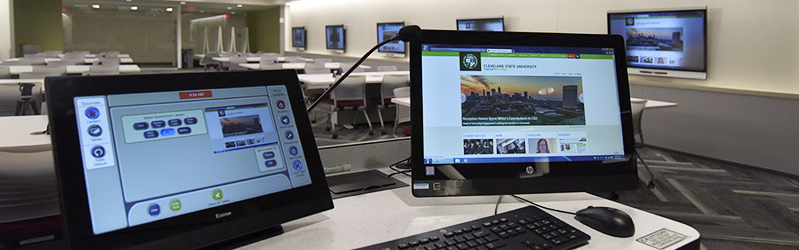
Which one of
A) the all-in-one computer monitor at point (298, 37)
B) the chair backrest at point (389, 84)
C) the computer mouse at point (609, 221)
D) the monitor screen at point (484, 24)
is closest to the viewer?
the computer mouse at point (609, 221)

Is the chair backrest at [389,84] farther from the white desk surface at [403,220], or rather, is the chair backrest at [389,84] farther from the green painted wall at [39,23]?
the green painted wall at [39,23]

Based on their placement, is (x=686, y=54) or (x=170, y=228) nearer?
(x=170, y=228)

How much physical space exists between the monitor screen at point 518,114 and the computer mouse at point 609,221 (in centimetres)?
10

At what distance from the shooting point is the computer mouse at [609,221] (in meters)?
1.04

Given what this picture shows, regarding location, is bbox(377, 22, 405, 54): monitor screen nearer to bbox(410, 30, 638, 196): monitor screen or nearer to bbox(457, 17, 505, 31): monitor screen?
bbox(457, 17, 505, 31): monitor screen

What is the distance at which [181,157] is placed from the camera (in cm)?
90

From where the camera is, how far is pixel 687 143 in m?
5.25

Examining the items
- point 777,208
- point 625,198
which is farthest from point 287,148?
point 777,208

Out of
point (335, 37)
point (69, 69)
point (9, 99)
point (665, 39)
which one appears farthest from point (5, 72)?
point (335, 37)

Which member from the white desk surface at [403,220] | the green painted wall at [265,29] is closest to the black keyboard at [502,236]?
the white desk surface at [403,220]

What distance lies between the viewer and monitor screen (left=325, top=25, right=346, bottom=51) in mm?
12279

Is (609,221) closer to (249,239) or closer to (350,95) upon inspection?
(249,239)

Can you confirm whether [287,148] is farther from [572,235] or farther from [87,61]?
[87,61]

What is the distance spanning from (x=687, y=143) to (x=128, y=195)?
555cm
